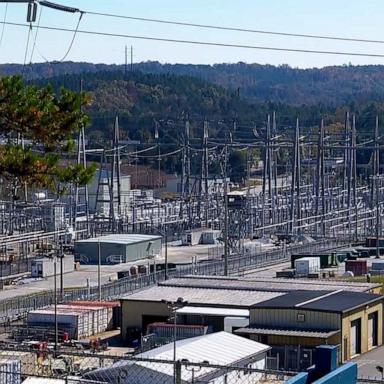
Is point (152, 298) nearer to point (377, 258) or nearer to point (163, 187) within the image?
point (377, 258)

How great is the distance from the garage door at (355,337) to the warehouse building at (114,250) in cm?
797

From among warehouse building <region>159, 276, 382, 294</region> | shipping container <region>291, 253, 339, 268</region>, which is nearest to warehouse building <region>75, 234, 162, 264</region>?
shipping container <region>291, 253, 339, 268</region>

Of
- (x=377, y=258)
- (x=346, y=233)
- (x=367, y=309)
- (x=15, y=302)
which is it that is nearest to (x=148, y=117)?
(x=346, y=233)

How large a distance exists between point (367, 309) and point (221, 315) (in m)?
1.44

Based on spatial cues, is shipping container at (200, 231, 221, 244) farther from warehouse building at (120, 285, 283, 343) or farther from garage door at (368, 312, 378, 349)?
garage door at (368, 312, 378, 349)

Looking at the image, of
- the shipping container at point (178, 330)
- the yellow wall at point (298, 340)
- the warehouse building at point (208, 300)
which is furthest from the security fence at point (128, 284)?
the yellow wall at point (298, 340)

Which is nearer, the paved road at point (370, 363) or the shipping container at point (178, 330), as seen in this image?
the paved road at point (370, 363)

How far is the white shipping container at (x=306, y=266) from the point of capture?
50.7ft

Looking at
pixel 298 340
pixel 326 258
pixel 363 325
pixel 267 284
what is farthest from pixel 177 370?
pixel 326 258

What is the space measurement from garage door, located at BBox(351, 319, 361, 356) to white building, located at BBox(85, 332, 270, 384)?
4.12 ft

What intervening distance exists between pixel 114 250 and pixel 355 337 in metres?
8.65

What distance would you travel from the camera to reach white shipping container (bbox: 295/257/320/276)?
1545cm

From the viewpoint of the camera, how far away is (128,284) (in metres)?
13.7

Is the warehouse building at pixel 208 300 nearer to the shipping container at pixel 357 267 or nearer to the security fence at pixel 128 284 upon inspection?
the security fence at pixel 128 284
